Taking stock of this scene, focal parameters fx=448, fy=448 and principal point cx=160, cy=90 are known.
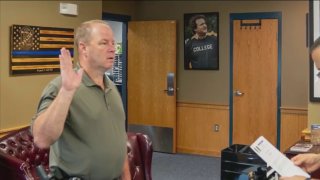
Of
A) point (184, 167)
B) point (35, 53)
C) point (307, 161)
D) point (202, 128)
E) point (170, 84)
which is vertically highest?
point (35, 53)

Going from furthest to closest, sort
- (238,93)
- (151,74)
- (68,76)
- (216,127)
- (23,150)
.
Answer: (151,74)
(216,127)
(238,93)
(23,150)
(68,76)

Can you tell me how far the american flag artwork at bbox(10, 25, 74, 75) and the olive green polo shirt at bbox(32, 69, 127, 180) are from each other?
283 cm

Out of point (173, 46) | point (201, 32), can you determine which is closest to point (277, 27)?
point (201, 32)

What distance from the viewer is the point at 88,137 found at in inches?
73.9

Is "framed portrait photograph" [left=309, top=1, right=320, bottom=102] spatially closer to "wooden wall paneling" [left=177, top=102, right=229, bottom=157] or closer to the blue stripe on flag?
"wooden wall paneling" [left=177, top=102, right=229, bottom=157]

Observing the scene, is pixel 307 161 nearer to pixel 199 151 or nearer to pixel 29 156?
pixel 29 156

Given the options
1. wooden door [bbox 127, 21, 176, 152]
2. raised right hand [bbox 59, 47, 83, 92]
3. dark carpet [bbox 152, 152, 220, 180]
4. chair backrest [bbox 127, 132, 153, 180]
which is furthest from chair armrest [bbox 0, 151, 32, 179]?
wooden door [bbox 127, 21, 176, 152]

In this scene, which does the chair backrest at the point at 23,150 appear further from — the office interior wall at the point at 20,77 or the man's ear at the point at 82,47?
the man's ear at the point at 82,47

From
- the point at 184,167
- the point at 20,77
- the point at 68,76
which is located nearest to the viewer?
the point at 68,76

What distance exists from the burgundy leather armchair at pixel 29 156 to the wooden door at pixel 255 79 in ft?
9.99

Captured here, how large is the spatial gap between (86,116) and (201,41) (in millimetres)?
4861

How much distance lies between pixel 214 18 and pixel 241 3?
441 millimetres

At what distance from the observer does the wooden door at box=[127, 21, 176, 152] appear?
21.9ft

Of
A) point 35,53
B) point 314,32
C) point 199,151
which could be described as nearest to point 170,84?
point 199,151
